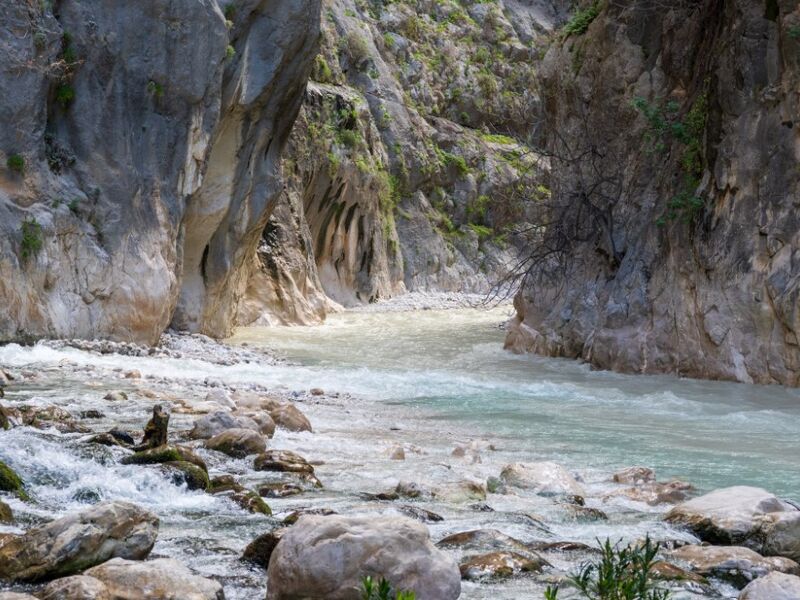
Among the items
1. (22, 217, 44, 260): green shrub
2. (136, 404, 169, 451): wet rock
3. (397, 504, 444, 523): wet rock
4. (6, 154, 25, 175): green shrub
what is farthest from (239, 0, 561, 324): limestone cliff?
(397, 504, 444, 523): wet rock

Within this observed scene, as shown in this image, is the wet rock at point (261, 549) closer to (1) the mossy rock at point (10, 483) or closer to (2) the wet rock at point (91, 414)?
(1) the mossy rock at point (10, 483)

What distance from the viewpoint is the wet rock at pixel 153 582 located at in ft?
14.5

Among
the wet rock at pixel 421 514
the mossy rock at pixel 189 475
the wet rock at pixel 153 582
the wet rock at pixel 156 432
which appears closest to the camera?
the wet rock at pixel 153 582

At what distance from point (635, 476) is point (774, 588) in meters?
3.63

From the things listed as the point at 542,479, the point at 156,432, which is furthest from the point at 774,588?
the point at 156,432

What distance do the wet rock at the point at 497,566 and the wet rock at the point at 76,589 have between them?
1.94m

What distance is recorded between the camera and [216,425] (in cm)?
900

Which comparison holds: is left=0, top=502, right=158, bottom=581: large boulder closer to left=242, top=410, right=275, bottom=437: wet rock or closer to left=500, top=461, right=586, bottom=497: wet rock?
left=500, top=461, right=586, bottom=497: wet rock

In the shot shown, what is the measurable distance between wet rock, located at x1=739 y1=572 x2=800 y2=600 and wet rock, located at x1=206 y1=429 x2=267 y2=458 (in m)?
4.76

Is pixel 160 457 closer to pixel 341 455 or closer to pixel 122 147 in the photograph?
pixel 341 455

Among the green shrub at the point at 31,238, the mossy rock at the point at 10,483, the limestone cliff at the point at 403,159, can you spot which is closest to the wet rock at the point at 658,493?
the mossy rock at the point at 10,483

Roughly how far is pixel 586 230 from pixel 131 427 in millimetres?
13065

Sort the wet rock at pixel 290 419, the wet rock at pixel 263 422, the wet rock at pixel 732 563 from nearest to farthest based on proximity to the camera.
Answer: the wet rock at pixel 732 563, the wet rock at pixel 263 422, the wet rock at pixel 290 419

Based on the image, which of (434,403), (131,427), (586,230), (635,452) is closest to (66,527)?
(131,427)
